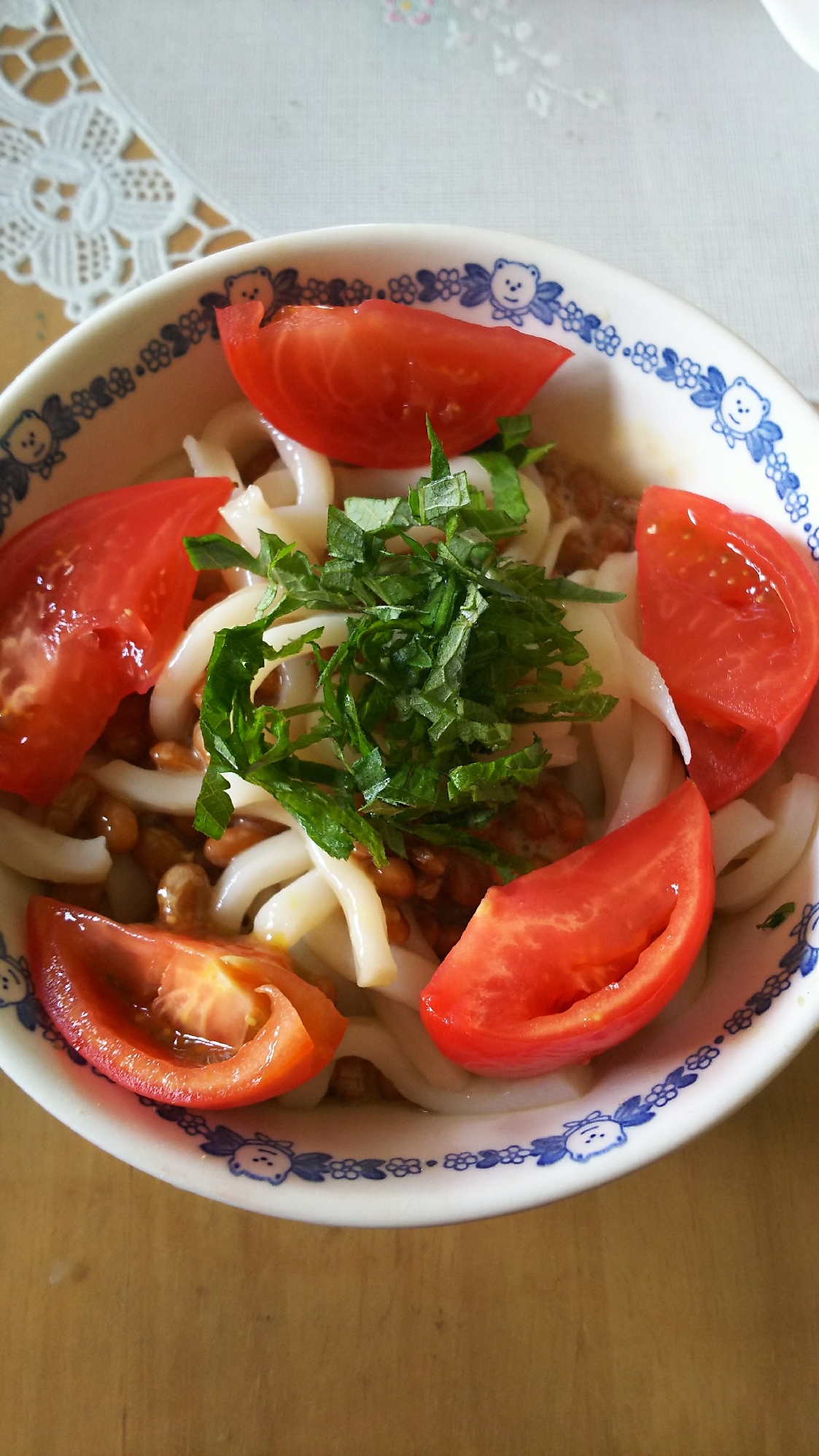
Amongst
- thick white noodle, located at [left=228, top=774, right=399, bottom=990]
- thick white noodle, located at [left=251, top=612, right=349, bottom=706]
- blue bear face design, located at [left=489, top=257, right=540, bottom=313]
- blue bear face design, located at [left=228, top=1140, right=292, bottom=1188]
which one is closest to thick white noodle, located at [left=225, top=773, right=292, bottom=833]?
thick white noodle, located at [left=228, top=774, right=399, bottom=990]

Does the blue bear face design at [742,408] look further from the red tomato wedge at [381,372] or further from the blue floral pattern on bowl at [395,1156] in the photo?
the blue floral pattern on bowl at [395,1156]

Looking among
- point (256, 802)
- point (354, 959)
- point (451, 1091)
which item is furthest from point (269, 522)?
point (451, 1091)

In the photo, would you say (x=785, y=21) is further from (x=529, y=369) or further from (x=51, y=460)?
(x=51, y=460)

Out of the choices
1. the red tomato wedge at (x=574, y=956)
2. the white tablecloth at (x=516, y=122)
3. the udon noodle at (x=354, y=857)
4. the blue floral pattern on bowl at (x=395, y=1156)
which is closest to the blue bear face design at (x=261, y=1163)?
the blue floral pattern on bowl at (x=395, y=1156)

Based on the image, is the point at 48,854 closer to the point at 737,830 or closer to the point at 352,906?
the point at 352,906

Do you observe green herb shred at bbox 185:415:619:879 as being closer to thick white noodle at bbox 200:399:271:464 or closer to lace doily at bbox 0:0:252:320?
thick white noodle at bbox 200:399:271:464

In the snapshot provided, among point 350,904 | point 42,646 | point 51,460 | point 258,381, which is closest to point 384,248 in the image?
point 258,381
